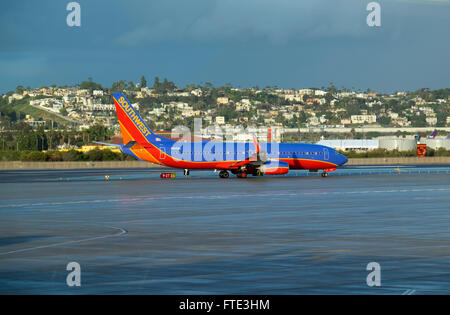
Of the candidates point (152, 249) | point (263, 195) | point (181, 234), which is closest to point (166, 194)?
point (263, 195)

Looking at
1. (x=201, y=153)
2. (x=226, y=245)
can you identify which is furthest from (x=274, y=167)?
(x=226, y=245)

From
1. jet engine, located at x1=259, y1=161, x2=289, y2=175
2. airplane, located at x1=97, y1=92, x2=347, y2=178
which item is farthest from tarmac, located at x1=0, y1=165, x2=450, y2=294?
jet engine, located at x1=259, y1=161, x2=289, y2=175

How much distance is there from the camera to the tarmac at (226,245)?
54.4ft

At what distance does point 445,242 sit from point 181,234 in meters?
8.61

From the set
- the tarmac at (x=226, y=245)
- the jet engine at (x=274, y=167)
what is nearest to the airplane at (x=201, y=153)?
the jet engine at (x=274, y=167)

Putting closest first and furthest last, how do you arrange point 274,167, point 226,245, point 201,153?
point 226,245 → point 201,153 → point 274,167

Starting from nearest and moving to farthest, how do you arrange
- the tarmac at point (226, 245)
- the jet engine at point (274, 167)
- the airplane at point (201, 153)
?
1. the tarmac at point (226, 245)
2. the airplane at point (201, 153)
3. the jet engine at point (274, 167)

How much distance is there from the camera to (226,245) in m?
23.5

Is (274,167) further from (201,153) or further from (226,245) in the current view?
(226,245)

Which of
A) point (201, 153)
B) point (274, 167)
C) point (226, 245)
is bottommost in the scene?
point (274, 167)

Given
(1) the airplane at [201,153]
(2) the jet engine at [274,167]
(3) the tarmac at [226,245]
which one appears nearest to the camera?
(3) the tarmac at [226,245]

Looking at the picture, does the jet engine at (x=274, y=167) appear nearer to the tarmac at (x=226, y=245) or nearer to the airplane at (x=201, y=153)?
the airplane at (x=201, y=153)

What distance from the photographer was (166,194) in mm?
50688

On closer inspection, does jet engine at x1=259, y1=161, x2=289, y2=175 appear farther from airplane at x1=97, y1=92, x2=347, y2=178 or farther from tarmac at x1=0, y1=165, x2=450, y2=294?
tarmac at x1=0, y1=165, x2=450, y2=294
